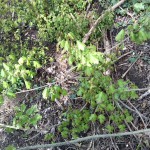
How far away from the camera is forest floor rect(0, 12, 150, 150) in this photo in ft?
10.0

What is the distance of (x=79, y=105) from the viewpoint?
10.9 ft

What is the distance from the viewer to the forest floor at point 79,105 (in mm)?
3061

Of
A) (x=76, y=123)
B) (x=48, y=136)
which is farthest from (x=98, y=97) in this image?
(x=48, y=136)

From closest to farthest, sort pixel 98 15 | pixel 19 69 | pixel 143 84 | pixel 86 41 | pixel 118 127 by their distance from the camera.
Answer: pixel 19 69 → pixel 118 127 → pixel 143 84 → pixel 86 41 → pixel 98 15

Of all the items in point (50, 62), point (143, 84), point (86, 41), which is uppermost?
point (86, 41)

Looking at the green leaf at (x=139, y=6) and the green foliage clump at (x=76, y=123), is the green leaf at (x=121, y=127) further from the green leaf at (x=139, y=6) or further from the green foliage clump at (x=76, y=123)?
the green leaf at (x=139, y=6)

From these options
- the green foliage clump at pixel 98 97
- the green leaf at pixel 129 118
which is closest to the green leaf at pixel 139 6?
the green foliage clump at pixel 98 97

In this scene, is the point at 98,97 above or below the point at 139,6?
below

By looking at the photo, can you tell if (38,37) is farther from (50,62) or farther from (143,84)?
(143,84)

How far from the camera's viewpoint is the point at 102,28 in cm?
369

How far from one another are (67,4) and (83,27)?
1.62 feet

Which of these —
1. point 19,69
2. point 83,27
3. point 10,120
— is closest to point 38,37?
point 83,27

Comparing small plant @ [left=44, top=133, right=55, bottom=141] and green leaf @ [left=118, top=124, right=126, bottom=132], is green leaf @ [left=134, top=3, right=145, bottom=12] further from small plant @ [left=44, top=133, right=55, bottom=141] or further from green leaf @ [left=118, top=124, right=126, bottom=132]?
small plant @ [left=44, top=133, right=55, bottom=141]

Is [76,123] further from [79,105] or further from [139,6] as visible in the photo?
[139,6]
